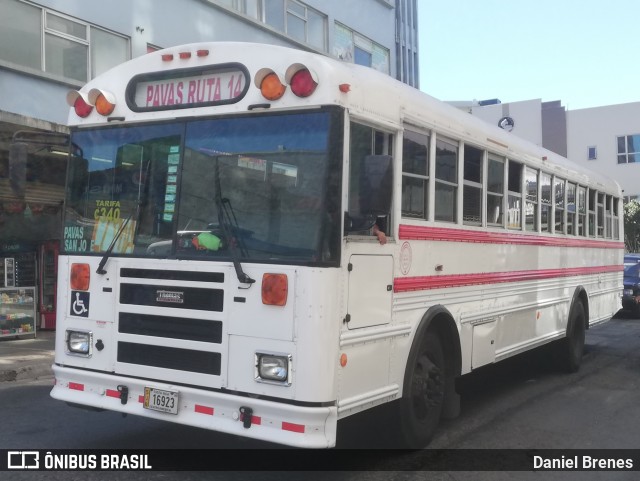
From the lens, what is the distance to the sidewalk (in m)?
8.84

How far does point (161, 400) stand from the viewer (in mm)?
4645

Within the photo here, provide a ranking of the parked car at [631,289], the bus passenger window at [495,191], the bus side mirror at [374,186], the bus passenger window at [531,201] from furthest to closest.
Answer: the parked car at [631,289] < the bus passenger window at [531,201] < the bus passenger window at [495,191] < the bus side mirror at [374,186]

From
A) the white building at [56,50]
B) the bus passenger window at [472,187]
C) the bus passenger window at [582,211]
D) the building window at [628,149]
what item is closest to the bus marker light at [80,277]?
the bus passenger window at [472,187]

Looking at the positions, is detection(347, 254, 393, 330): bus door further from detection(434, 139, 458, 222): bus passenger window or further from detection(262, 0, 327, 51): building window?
detection(262, 0, 327, 51): building window

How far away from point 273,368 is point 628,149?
37.4m

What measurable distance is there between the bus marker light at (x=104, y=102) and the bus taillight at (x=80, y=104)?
0.09 m

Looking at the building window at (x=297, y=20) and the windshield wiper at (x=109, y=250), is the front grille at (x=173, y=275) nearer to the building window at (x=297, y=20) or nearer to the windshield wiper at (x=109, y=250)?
the windshield wiper at (x=109, y=250)

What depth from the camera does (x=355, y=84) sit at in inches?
181

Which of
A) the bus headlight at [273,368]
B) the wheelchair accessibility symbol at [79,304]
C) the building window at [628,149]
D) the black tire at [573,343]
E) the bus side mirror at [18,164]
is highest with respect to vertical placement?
the building window at [628,149]

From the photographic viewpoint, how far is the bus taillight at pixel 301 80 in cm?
440

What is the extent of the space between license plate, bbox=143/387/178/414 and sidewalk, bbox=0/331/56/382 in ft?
15.8

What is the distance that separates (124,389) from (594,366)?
771 centimetres

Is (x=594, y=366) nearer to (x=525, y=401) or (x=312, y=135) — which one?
(x=525, y=401)

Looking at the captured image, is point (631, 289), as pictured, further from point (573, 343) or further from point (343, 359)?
point (343, 359)
